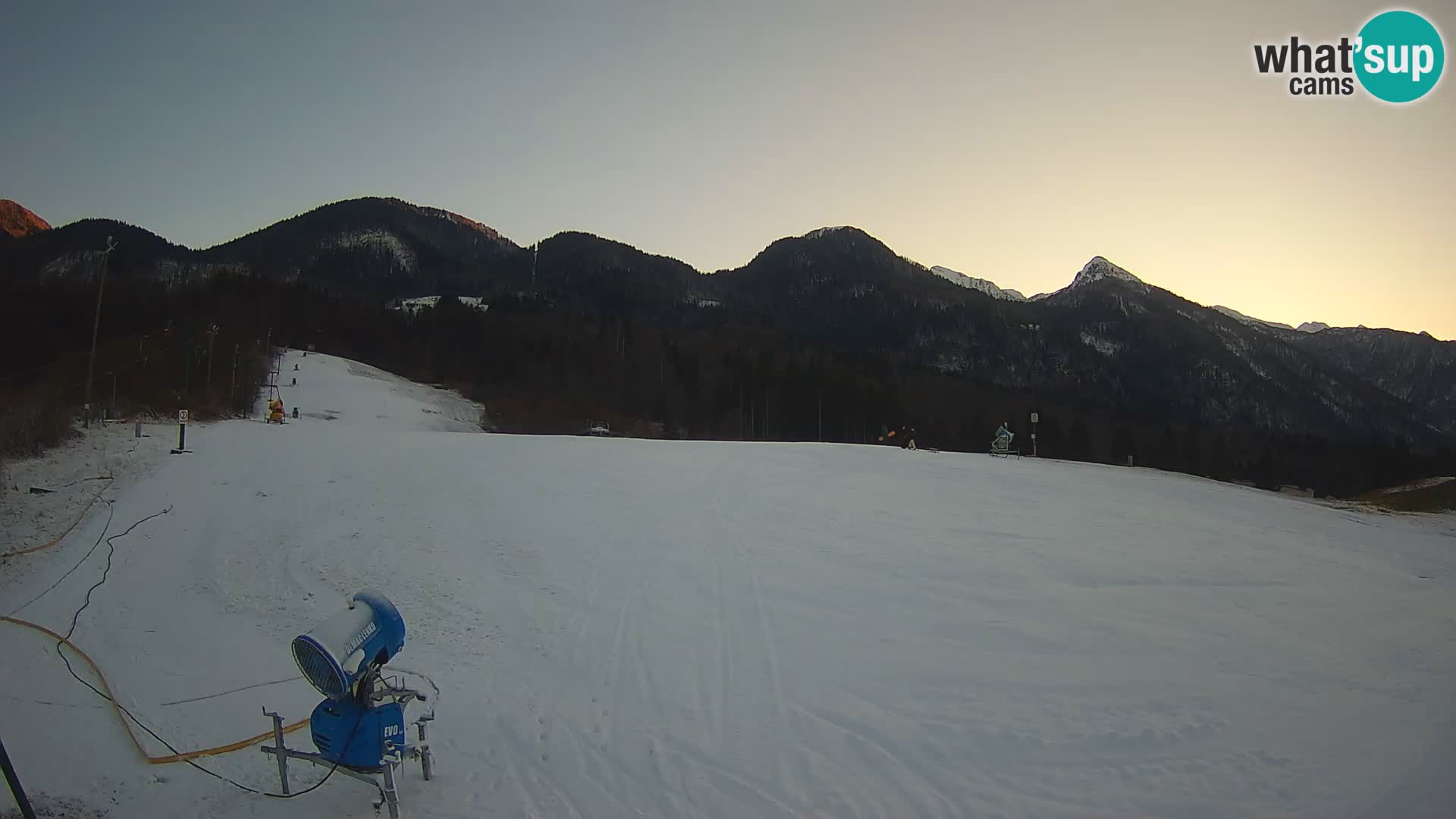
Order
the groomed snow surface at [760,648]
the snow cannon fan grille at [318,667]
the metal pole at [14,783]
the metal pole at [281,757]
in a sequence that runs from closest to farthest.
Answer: the metal pole at [14,783]
the snow cannon fan grille at [318,667]
the metal pole at [281,757]
the groomed snow surface at [760,648]

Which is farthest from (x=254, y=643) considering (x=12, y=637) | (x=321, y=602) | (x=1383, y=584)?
(x=1383, y=584)

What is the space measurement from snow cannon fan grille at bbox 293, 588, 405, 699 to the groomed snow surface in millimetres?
1173

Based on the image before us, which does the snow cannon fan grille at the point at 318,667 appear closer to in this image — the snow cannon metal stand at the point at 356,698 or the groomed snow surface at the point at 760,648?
the snow cannon metal stand at the point at 356,698

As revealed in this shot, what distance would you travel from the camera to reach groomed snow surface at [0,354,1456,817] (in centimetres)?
590

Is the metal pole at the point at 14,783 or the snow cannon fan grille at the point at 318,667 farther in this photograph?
the snow cannon fan grille at the point at 318,667

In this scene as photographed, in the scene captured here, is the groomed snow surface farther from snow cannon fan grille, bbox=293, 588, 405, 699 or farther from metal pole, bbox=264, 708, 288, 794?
snow cannon fan grille, bbox=293, 588, 405, 699

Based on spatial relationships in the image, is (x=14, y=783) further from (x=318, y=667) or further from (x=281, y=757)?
(x=318, y=667)

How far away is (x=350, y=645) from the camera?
5340 millimetres

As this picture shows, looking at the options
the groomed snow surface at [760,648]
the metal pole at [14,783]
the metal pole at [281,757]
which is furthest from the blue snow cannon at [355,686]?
the metal pole at [14,783]

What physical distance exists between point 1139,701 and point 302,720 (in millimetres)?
7905

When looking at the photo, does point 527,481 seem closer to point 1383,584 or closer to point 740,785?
point 740,785

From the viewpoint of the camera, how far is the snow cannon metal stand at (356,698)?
5.29 meters

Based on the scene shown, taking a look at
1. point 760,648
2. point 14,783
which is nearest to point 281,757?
point 14,783

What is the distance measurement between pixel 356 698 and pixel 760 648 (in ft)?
14.3
